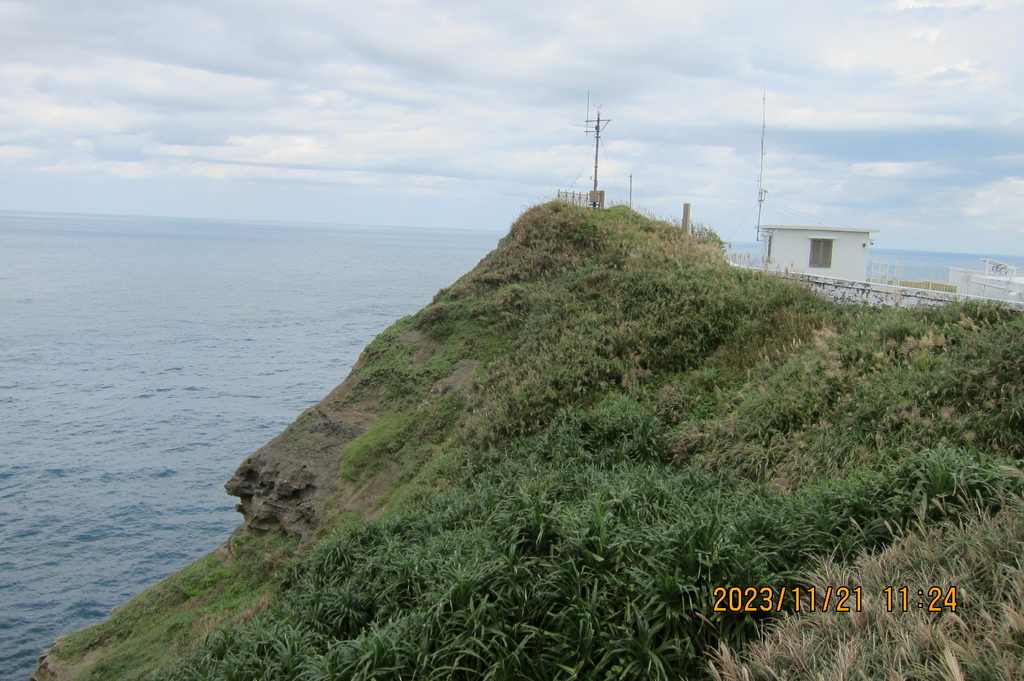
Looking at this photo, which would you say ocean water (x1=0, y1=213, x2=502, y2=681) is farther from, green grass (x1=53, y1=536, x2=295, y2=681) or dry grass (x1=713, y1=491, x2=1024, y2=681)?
dry grass (x1=713, y1=491, x2=1024, y2=681)

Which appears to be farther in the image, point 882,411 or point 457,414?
point 457,414

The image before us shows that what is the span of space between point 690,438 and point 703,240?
12.2 meters

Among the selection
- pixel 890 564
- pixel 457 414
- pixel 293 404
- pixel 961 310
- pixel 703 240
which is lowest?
pixel 293 404

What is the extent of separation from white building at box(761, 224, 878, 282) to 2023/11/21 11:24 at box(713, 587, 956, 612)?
22088 mm

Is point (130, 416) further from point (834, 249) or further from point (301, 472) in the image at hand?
point (834, 249)

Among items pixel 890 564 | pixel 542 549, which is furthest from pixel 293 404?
pixel 890 564

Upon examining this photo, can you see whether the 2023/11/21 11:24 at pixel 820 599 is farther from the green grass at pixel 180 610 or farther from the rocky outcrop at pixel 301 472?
the rocky outcrop at pixel 301 472

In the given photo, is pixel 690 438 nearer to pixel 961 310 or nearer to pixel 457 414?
pixel 961 310

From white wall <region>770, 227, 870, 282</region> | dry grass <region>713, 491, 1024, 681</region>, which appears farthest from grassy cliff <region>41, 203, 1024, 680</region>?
white wall <region>770, 227, 870, 282</region>

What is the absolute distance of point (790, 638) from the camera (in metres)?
5.09

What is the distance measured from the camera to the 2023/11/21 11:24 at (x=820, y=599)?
5.04 meters

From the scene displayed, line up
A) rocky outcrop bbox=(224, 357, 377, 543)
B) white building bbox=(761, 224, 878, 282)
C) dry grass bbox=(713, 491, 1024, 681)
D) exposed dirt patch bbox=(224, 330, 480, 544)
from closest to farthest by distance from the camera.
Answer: dry grass bbox=(713, 491, 1024, 681) → exposed dirt patch bbox=(224, 330, 480, 544) → rocky outcrop bbox=(224, 357, 377, 543) → white building bbox=(761, 224, 878, 282)

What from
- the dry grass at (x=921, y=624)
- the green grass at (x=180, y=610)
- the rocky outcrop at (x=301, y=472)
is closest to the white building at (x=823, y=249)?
the rocky outcrop at (x=301, y=472)

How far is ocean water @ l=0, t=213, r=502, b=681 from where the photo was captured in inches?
915
